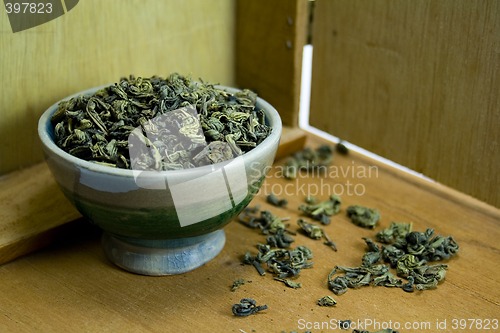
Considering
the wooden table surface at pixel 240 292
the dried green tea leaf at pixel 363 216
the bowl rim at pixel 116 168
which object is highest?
the bowl rim at pixel 116 168

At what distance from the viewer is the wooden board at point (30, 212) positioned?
84 centimetres

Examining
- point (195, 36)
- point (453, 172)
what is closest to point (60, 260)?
point (195, 36)

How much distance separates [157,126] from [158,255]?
0.16 m

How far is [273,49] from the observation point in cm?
110

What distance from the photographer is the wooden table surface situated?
75 centimetres

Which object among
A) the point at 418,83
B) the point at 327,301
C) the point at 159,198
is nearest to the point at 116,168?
the point at 159,198

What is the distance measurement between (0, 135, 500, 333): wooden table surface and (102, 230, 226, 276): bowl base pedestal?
0.01 meters

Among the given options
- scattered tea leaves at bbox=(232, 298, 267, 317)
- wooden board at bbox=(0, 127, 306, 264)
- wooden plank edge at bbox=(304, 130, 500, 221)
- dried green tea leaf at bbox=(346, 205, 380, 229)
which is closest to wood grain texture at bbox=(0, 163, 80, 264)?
wooden board at bbox=(0, 127, 306, 264)

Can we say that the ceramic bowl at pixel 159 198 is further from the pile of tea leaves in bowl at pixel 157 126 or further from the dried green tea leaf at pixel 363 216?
the dried green tea leaf at pixel 363 216

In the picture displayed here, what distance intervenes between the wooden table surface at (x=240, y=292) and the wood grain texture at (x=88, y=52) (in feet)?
0.55

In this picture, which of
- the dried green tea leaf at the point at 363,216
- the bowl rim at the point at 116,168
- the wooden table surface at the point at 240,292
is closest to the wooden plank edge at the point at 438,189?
the wooden table surface at the point at 240,292

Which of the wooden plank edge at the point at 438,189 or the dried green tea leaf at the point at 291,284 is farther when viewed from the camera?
the wooden plank edge at the point at 438,189

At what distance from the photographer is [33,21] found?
890 millimetres

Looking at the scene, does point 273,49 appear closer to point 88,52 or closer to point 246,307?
point 88,52
